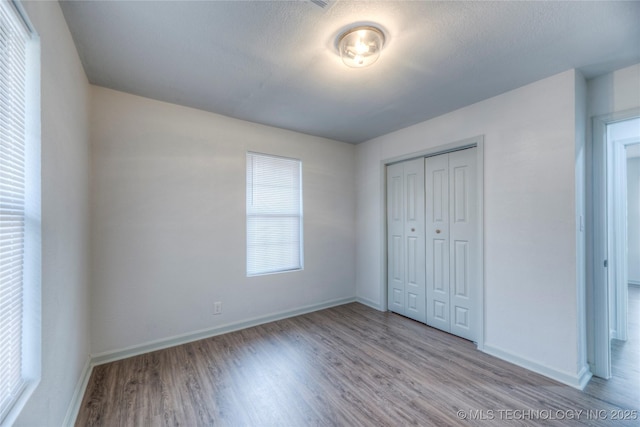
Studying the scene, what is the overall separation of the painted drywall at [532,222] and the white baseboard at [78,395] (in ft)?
10.7

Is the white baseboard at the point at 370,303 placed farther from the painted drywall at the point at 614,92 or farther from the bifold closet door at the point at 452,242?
the painted drywall at the point at 614,92

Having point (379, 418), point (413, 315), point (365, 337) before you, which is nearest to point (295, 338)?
point (365, 337)

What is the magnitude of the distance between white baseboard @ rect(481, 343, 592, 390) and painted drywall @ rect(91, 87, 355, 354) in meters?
2.23

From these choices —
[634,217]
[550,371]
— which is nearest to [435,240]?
[550,371]

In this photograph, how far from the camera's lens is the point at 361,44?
1.67m

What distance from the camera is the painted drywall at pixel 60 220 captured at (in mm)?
1259

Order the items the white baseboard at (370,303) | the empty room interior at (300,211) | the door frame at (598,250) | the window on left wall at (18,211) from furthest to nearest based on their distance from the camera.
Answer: the white baseboard at (370,303)
the door frame at (598,250)
the empty room interior at (300,211)
the window on left wall at (18,211)

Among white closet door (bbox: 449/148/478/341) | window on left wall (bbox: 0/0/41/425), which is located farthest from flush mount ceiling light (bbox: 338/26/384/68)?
white closet door (bbox: 449/148/478/341)

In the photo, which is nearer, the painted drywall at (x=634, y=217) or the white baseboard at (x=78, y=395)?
the white baseboard at (x=78, y=395)

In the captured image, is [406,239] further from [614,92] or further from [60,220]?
[60,220]

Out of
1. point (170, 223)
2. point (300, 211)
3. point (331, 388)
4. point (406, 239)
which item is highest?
point (300, 211)

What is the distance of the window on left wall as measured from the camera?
3.15 feet

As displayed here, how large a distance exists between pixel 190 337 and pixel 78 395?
98cm

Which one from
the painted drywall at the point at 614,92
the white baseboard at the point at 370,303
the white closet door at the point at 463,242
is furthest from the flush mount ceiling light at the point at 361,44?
the white baseboard at the point at 370,303
